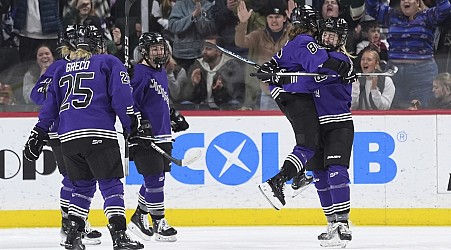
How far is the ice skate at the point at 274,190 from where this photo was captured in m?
5.48

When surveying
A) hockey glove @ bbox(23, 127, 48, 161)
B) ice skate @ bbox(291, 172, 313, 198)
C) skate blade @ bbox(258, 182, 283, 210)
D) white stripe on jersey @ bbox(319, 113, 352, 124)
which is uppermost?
white stripe on jersey @ bbox(319, 113, 352, 124)

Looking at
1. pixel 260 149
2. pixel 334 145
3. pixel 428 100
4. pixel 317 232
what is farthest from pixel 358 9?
pixel 334 145

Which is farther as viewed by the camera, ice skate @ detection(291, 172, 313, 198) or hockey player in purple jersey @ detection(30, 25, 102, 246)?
hockey player in purple jersey @ detection(30, 25, 102, 246)

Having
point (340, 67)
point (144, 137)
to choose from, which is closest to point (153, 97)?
point (144, 137)

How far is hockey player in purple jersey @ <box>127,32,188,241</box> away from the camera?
6098 millimetres

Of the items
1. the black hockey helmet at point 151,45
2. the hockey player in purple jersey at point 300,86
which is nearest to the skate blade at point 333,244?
the hockey player in purple jersey at point 300,86

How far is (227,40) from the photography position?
783 centimetres

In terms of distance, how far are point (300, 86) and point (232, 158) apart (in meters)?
1.78

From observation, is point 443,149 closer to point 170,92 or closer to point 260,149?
point 260,149

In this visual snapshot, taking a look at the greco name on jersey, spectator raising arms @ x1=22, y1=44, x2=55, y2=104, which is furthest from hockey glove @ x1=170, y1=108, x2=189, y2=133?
spectator raising arms @ x1=22, y1=44, x2=55, y2=104

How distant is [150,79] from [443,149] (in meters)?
2.28

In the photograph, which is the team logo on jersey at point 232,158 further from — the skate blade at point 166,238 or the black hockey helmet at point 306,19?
the black hockey helmet at point 306,19

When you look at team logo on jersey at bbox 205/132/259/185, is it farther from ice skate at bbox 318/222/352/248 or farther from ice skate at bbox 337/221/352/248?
ice skate at bbox 337/221/352/248

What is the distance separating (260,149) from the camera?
24.1 feet
